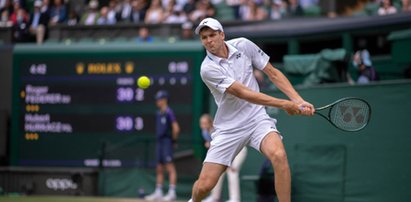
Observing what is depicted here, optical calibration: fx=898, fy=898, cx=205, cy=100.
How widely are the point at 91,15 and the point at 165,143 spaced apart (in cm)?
572

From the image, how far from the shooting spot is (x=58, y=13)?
20391 mm

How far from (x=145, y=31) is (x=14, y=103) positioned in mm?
2882

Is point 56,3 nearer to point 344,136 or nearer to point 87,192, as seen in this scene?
point 87,192

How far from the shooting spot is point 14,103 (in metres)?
17.3

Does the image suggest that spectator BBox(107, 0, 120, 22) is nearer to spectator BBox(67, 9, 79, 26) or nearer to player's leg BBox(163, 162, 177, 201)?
spectator BBox(67, 9, 79, 26)

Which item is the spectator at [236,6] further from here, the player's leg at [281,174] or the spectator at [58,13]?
the player's leg at [281,174]

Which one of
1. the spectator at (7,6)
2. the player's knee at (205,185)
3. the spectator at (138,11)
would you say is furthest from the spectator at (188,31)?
the player's knee at (205,185)

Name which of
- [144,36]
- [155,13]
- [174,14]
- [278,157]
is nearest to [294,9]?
[174,14]

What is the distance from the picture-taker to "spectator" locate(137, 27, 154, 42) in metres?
17.4

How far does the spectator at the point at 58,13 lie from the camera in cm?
2022

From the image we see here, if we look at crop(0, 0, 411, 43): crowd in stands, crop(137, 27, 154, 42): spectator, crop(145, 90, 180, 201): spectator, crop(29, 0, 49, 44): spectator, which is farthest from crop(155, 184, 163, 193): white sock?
crop(29, 0, 49, 44): spectator

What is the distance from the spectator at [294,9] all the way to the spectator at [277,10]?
13 centimetres

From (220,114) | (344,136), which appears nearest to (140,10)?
(344,136)

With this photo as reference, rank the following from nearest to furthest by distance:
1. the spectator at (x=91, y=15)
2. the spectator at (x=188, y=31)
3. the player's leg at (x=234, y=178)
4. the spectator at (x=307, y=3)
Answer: the player's leg at (x=234, y=178) → the spectator at (x=188, y=31) → the spectator at (x=307, y=3) → the spectator at (x=91, y=15)
